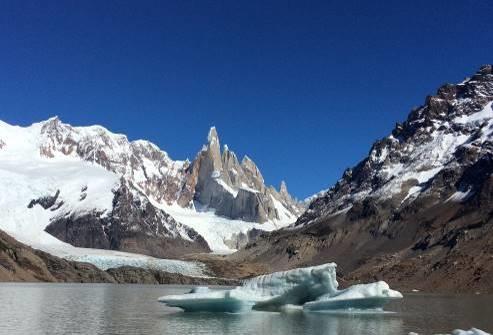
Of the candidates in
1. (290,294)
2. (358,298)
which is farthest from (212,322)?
(358,298)

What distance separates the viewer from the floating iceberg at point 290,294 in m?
69.9

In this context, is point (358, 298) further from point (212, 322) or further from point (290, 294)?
point (212, 322)

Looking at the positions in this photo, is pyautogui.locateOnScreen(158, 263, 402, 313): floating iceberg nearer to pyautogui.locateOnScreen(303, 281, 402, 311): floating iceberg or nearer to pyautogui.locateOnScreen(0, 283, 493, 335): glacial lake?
pyautogui.locateOnScreen(303, 281, 402, 311): floating iceberg

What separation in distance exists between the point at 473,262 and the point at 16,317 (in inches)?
6117

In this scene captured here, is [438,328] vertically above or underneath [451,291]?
underneath

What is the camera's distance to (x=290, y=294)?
73.7m

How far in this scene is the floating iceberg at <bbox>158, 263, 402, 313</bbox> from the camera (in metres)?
69.9

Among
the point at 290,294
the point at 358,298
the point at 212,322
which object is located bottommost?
the point at 212,322

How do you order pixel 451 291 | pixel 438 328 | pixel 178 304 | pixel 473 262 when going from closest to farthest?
pixel 438 328, pixel 178 304, pixel 451 291, pixel 473 262

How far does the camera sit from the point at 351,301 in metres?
71.5

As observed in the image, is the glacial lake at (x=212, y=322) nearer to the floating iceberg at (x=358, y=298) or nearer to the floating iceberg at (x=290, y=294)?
the floating iceberg at (x=358, y=298)

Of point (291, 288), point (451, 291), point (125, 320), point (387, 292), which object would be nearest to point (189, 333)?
point (125, 320)

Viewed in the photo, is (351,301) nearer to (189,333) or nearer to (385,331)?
(385,331)

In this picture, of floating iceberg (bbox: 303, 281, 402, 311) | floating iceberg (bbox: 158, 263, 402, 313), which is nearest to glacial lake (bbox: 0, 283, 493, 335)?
floating iceberg (bbox: 303, 281, 402, 311)
